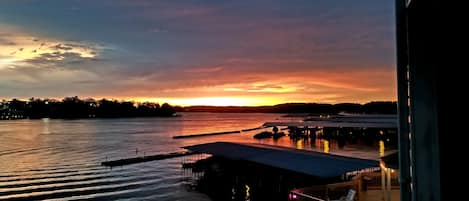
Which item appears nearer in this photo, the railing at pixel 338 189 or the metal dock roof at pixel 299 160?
the railing at pixel 338 189

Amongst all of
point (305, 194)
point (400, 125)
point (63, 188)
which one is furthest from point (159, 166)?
point (400, 125)

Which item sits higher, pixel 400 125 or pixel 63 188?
pixel 400 125

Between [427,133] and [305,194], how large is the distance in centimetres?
1214

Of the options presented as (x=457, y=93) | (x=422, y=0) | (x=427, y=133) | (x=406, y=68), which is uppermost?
(x=422, y=0)

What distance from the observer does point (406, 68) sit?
1.61 m

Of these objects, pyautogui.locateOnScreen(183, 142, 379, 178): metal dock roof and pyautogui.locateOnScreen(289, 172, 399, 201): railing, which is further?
pyautogui.locateOnScreen(183, 142, 379, 178): metal dock roof

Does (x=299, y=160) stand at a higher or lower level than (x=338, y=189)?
lower

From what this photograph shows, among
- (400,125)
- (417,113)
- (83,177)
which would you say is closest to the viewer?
(417,113)

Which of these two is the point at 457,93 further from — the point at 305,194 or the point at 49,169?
the point at 49,169

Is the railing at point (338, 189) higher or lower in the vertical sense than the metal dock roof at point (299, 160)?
higher

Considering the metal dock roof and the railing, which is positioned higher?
the railing

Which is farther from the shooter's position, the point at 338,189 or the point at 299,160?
the point at 299,160

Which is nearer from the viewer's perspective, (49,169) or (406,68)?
(406,68)

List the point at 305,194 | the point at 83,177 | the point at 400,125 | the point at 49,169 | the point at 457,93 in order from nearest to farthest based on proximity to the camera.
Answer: the point at 457,93 → the point at 400,125 → the point at 305,194 → the point at 83,177 → the point at 49,169
